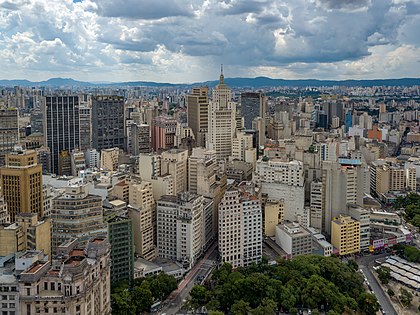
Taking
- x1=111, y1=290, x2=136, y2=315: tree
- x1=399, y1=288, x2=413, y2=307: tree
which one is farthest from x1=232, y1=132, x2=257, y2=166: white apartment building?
x1=111, y1=290, x2=136, y2=315: tree

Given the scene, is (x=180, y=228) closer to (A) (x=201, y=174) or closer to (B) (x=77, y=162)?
(A) (x=201, y=174)

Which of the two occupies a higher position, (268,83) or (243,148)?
(268,83)

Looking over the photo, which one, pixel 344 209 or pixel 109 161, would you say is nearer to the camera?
pixel 344 209

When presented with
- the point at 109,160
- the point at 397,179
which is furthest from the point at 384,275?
the point at 109,160

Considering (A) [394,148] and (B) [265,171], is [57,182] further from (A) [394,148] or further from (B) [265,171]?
(A) [394,148]

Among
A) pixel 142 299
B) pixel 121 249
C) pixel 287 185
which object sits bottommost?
pixel 142 299

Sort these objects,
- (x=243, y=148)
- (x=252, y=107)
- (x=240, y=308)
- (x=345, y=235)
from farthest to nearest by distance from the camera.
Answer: (x=252, y=107) < (x=243, y=148) < (x=345, y=235) < (x=240, y=308)

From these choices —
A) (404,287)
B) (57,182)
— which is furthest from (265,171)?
(57,182)

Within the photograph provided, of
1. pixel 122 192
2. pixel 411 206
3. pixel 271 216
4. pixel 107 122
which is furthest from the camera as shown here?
pixel 107 122
